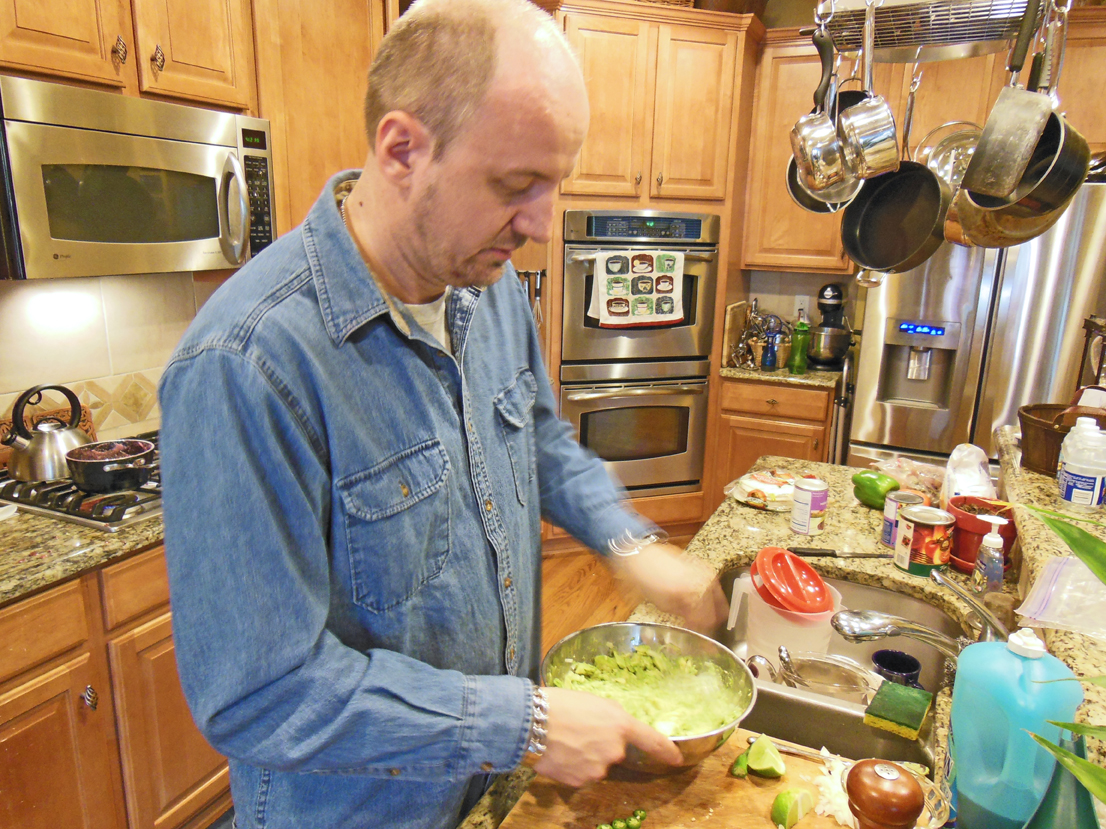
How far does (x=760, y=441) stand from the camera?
363 centimetres

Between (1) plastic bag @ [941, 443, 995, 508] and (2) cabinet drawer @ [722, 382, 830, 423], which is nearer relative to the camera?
(1) plastic bag @ [941, 443, 995, 508]

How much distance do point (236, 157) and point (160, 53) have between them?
31cm

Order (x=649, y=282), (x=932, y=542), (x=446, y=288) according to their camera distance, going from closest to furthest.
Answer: (x=446, y=288) < (x=932, y=542) < (x=649, y=282)

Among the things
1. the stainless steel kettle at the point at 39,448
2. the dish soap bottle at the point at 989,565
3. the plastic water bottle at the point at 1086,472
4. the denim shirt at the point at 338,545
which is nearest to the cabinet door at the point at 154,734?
the stainless steel kettle at the point at 39,448

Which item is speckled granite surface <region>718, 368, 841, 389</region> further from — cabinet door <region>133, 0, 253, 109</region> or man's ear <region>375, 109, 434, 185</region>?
man's ear <region>375, 109, 434, 185</region>

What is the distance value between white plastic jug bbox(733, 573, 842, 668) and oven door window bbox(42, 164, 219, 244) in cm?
166

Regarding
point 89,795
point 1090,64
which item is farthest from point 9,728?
point 1090,64

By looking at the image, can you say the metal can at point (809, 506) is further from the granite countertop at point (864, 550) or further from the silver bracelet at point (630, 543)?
the silver bracelet at point (630, 543)

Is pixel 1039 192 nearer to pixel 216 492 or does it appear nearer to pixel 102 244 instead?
pixel 216 492

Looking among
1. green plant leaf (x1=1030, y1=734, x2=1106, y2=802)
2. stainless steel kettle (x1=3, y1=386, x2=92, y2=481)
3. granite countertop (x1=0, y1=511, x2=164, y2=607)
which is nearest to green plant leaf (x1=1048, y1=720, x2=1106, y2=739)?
green plant leaf (x1=1030, y1=734, x2=1106, y2=802)

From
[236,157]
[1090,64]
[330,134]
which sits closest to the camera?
[236,157]

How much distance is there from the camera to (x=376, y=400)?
82 centimetres

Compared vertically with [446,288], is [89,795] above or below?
below

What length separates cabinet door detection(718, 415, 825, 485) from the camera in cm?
351
